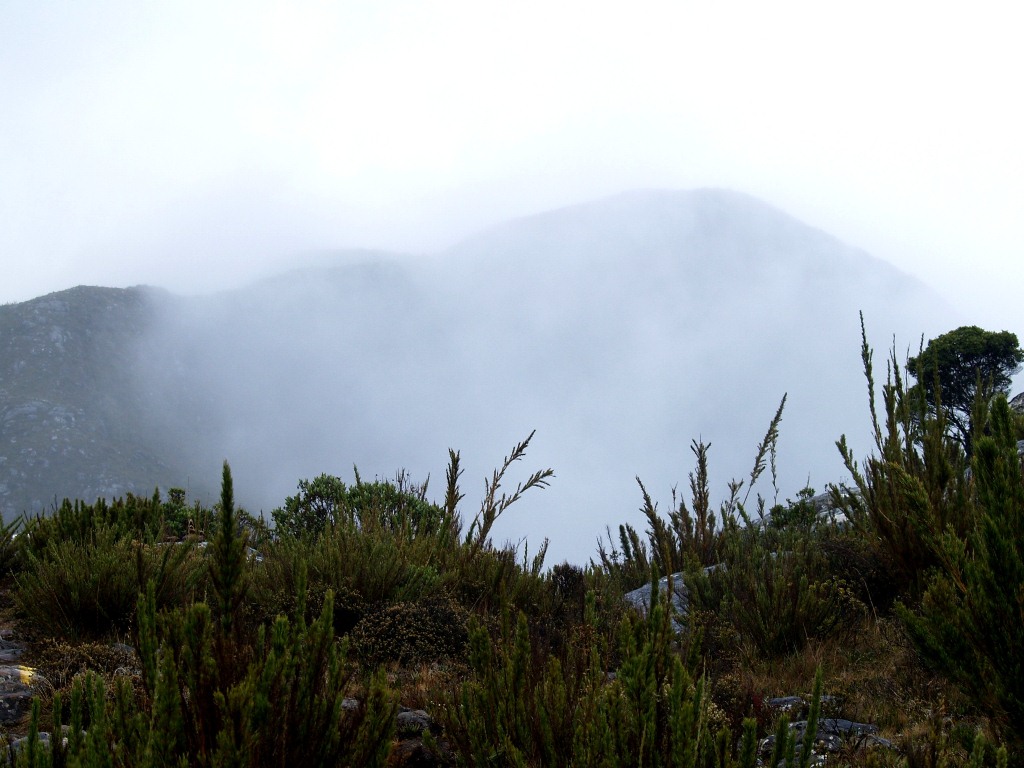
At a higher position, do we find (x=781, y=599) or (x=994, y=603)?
(x=994, y=603)

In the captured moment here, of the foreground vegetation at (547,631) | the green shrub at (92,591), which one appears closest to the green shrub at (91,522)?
the foreground vegetation at (547,631)

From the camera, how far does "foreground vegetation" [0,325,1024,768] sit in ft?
6.01

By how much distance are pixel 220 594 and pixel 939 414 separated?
4546mm

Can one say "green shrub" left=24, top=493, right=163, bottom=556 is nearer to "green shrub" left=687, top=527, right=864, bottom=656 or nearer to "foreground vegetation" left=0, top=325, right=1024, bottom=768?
"foreground vegetation" left=0, top=325, right=1024, bottom=768

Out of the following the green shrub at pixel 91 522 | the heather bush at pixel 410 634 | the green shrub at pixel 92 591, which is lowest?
the heather bush at pixel 410 634

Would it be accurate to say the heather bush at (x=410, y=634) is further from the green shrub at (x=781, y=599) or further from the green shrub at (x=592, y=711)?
the green shrub at (x=592, y=711)

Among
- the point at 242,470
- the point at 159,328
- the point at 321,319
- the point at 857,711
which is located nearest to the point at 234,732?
the point at 857,711

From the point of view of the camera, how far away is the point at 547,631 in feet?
12.7

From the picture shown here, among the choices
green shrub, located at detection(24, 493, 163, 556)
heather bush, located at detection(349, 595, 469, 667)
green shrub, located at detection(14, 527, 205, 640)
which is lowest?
heather bush, located at detection(349, 595, 469, 667)

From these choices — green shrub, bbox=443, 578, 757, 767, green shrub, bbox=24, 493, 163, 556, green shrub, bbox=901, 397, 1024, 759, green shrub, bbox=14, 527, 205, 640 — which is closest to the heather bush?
green shrub, bbox=14, 527, 205, 640

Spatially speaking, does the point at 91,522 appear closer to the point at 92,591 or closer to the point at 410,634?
the point at 92,591

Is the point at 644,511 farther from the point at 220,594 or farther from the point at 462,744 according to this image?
the point at 220,594

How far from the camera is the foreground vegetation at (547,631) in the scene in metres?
1.83

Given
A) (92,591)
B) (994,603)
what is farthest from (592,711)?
(92,591)
